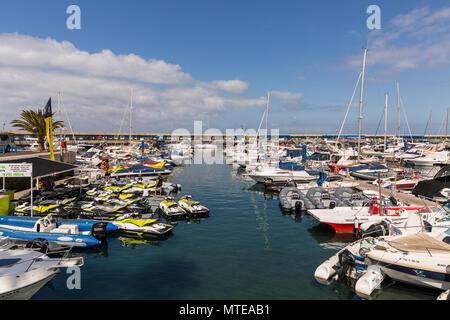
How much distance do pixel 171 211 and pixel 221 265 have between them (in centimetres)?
1005

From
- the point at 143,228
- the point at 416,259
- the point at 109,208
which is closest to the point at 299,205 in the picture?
the point at 416,259

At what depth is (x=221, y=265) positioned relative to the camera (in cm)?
1548

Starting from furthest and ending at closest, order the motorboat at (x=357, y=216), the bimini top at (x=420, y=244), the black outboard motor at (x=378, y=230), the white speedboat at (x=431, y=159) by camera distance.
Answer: the white speedboat at (x=431, y=159) < the motorboat at (x=357, y=216) < the black outboard motor at (x=378, y=230) < the bimini top at (x=420, y=244)

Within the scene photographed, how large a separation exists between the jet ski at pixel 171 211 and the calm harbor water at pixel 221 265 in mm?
1446

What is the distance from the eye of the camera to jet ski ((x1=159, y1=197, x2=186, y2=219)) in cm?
2419

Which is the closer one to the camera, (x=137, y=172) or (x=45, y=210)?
(x=45, y=210)

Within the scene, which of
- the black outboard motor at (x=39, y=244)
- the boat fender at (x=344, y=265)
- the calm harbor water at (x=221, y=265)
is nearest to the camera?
the calm harbor water at (x=221, y=265)

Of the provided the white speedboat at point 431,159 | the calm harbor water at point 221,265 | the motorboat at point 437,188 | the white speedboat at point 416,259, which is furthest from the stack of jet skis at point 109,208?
the white speedboat at point 431,159

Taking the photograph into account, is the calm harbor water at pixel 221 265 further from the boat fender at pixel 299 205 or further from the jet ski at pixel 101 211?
the jet ski at pixel 101 211

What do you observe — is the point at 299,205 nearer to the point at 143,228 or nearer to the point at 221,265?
the point at 221,265

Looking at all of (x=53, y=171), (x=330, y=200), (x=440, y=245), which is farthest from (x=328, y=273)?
(x=53, y=171)

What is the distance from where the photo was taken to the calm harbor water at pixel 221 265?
1253 cm

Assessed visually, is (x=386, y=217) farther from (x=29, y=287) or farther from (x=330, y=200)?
(x=29, y=287)

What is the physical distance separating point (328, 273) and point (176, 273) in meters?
7.65
